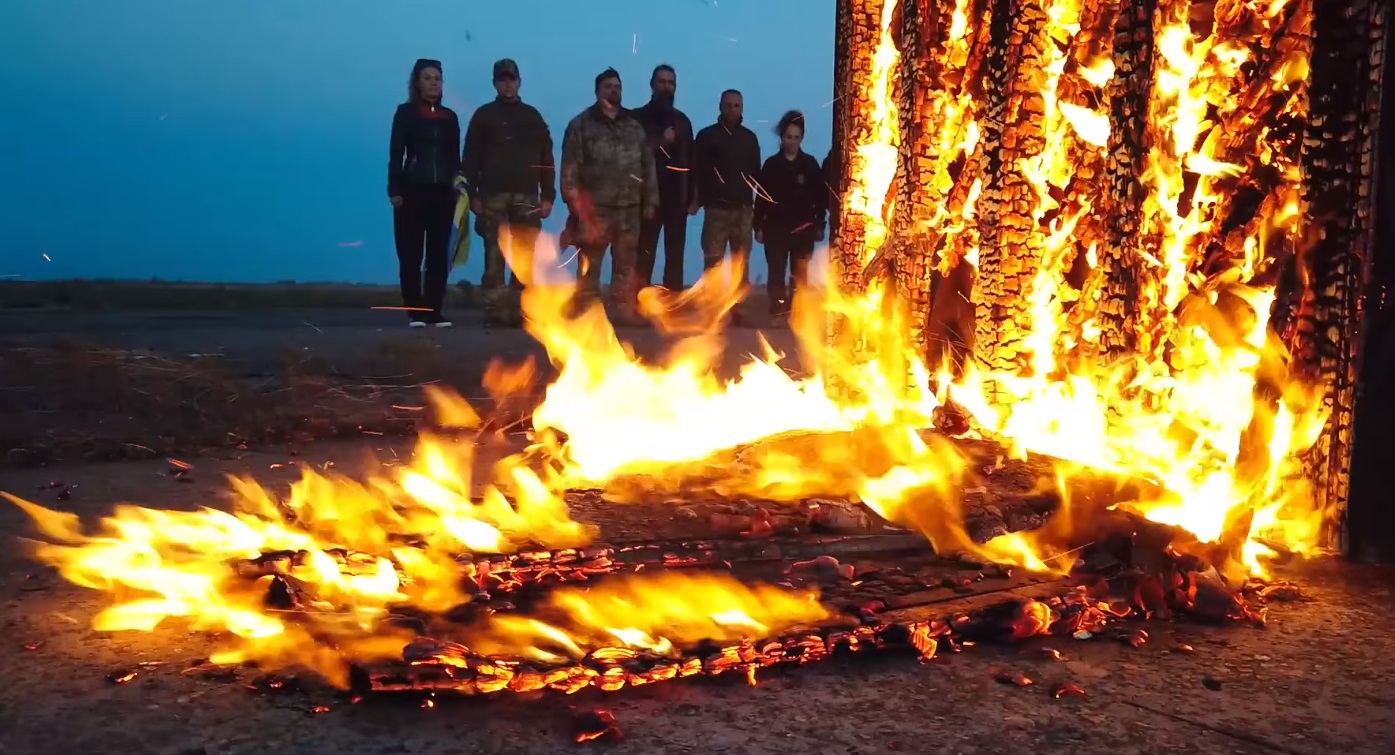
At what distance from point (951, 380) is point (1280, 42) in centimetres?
227

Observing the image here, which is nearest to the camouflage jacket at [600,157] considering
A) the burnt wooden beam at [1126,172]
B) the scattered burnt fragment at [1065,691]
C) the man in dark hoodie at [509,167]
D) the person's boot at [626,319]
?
the man in dark hoodie at [509,167]

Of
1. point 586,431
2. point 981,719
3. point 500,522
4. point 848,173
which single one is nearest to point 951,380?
point 848,173

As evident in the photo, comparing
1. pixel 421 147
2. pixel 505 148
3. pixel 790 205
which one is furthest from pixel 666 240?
pixel 421 147

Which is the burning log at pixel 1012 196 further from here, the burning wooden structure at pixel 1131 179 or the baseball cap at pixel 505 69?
the baseball cap at pixel 505 69

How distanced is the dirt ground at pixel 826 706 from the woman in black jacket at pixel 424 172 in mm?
7474

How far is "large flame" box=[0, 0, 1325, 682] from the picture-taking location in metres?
3.00

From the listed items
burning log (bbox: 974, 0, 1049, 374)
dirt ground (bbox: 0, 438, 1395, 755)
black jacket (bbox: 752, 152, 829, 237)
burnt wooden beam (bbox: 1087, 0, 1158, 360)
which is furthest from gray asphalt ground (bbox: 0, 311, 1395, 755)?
black jacket (bbox: 752, 152, 829, 237)

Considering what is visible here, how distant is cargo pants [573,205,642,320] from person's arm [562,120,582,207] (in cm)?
27

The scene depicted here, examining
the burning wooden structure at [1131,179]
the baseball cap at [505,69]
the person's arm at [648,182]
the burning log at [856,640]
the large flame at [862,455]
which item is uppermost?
the baseball cap at [505,69]

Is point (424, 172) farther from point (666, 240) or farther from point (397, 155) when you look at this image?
point (666, 240)

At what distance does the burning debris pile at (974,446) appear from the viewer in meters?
2.91

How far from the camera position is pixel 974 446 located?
439 centimetres

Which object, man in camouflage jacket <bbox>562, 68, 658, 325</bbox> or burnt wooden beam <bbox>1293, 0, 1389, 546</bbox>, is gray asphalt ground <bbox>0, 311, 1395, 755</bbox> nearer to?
burnt wooden beam <bbox>1293, 0, 1389, 546</bbox>

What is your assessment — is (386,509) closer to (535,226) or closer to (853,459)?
(853,459)
